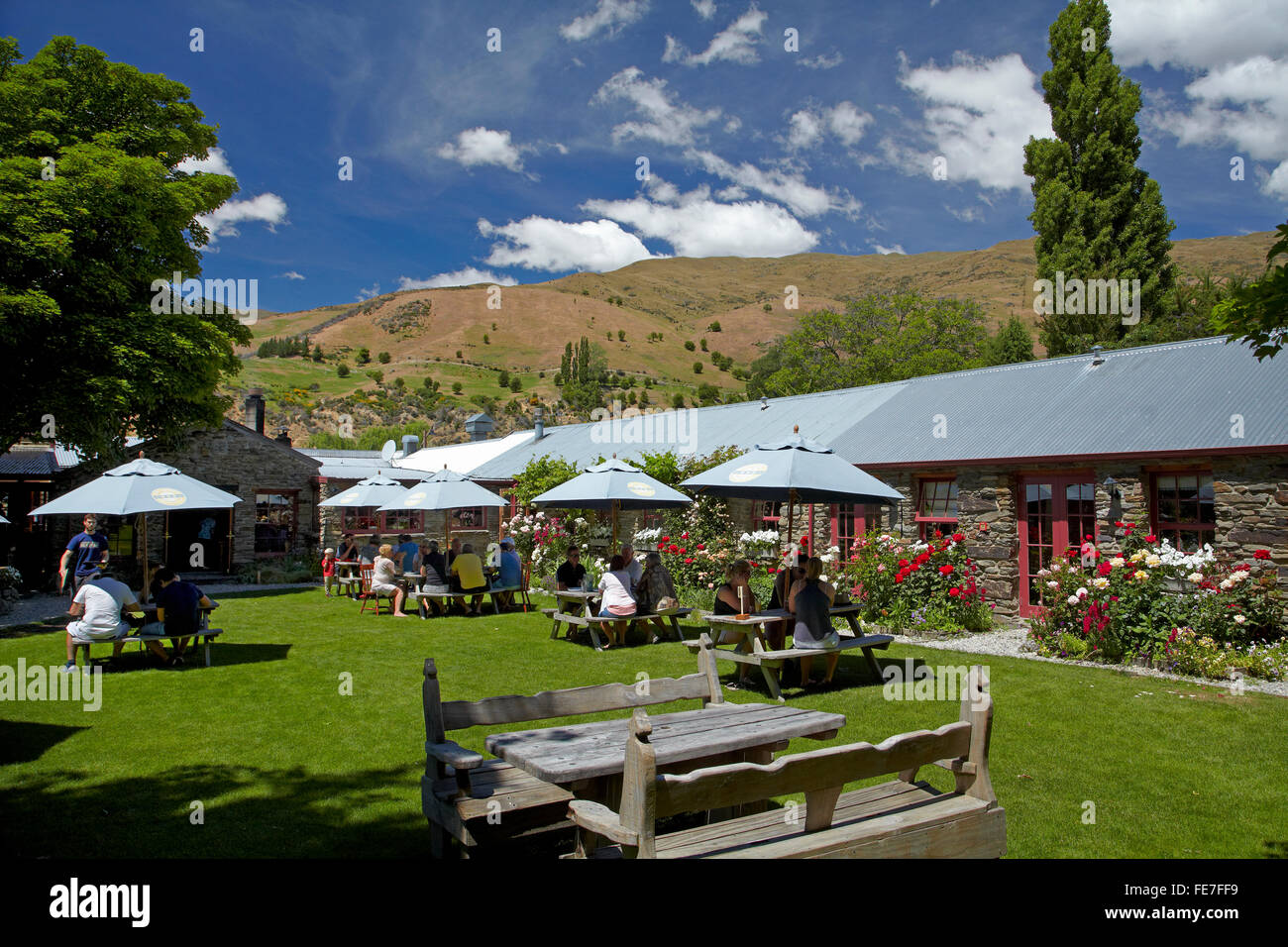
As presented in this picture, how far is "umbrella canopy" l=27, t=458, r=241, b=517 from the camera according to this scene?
1060 centimetres

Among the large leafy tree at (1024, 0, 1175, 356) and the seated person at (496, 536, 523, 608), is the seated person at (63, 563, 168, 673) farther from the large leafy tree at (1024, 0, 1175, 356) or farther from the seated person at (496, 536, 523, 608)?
the large leafy tree at (1024, 0, 1175, 356)

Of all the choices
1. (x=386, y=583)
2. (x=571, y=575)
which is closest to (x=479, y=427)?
(x=386, y=583)

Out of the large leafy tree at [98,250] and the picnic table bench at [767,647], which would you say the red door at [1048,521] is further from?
the large leafy tree at [98,250]

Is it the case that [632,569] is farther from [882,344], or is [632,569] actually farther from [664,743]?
[882,344]

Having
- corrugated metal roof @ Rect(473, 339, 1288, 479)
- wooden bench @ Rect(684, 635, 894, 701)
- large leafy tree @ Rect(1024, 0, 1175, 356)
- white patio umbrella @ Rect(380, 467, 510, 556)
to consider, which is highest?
large leafy tree @ Rect(1024, 0, 1175, 356)

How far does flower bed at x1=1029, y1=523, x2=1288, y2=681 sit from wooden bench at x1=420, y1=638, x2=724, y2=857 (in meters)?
7.86

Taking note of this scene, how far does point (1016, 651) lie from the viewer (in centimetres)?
1077

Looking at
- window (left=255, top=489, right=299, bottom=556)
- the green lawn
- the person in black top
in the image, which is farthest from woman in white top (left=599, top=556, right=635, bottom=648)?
window (left=255, top=489, right=299, bottom=556)

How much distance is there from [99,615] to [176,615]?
2.71 ft

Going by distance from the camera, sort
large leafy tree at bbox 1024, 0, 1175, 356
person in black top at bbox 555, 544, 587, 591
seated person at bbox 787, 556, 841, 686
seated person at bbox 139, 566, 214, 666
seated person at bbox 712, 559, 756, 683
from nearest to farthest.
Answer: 1. seated person at bbox 787, 556, 841, 686
2. seated person at bbox 712, 559, 756, 683
3. seated person at bbox 139, 566, 214, 666
4. person in black top at bbox 555, 544, 587, 591
5. large leafy tree at bbox 1024, 0, 1175, 356

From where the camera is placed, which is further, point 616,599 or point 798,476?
point 616,599
